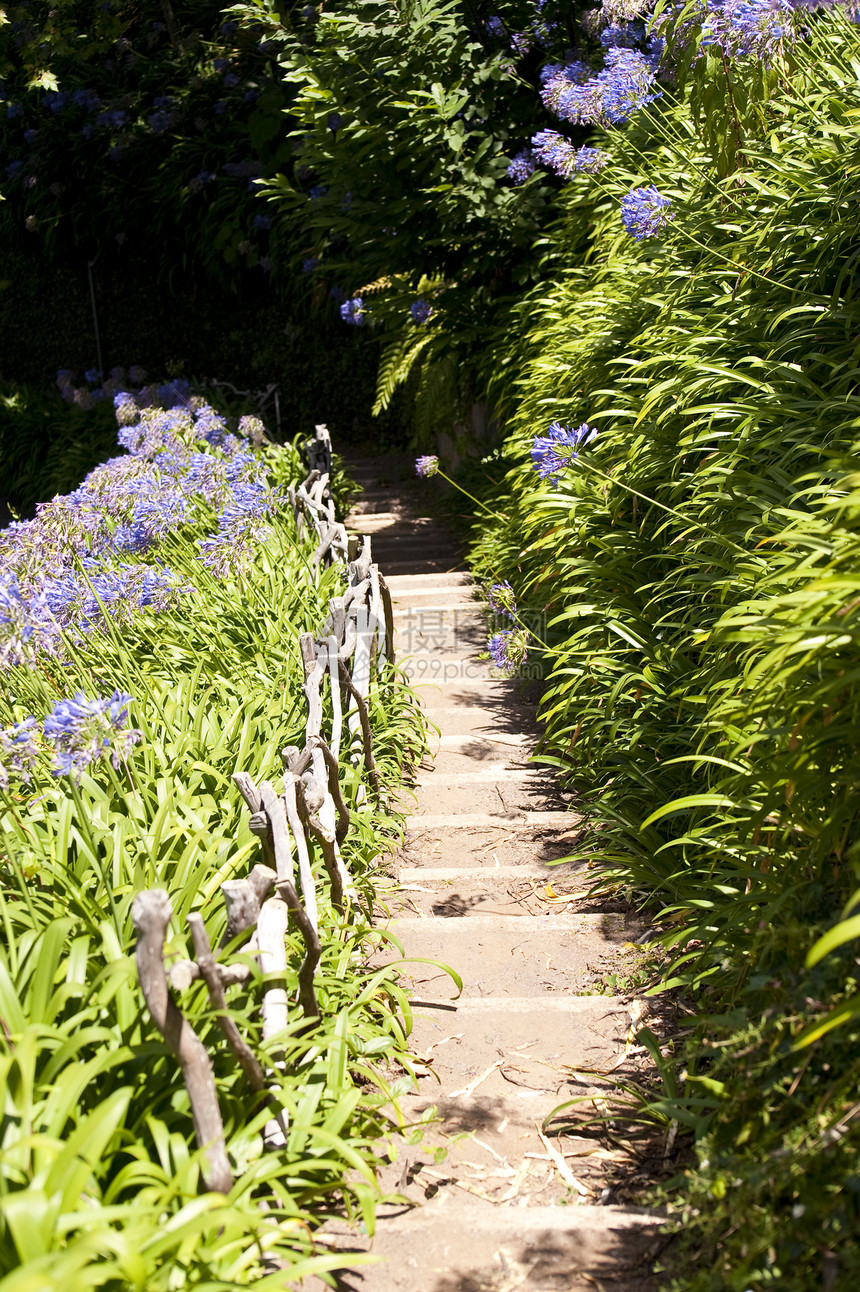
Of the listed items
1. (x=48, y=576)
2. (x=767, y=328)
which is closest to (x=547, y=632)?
(x=767, y=328)

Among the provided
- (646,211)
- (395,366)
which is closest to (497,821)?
(646,211)

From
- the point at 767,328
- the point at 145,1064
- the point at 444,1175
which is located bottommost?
the point at 444,1175

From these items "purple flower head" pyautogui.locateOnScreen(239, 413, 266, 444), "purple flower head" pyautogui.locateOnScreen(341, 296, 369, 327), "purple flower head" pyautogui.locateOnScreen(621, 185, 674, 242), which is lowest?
"purple flower head" pyautogui.locateOnScreen(239, 413, 266, 444)

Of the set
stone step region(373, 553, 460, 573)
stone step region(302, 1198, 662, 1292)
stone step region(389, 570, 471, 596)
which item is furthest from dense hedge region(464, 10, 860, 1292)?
stone step region(373, 553, 460, 573)

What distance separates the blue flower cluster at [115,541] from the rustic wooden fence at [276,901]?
67 centimetres

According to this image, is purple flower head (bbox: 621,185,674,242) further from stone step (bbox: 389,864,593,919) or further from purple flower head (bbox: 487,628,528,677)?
stone step (bbox: 389,864,593,919)

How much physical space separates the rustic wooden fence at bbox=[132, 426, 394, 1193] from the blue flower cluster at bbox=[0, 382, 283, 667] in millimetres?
673

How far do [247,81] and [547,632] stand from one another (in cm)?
801

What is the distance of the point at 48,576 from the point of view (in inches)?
133

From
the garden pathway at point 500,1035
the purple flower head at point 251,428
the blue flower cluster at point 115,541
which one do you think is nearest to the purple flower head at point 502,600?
the garden pathway at point 500,1035

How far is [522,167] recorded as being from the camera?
557 centimetres

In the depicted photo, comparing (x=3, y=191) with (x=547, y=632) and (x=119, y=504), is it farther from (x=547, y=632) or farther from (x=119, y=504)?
(x=547, y=632)

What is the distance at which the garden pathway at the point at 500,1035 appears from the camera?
5.77ft

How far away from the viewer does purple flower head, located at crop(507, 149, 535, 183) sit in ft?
18.2
